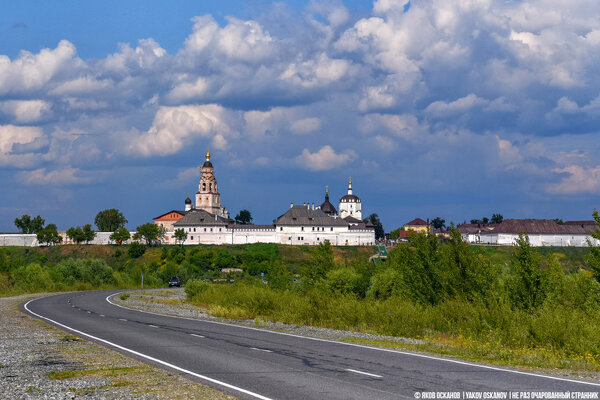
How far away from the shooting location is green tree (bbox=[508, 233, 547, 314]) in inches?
1168

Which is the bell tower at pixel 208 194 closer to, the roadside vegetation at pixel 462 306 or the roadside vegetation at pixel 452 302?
the roadside vegetation at pixel 452 302

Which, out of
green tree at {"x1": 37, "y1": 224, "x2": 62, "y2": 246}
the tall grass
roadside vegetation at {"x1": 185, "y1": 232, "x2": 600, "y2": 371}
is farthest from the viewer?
green tree at {"x1": 37, "y1": 224, "x2": 62, "y2": 246}

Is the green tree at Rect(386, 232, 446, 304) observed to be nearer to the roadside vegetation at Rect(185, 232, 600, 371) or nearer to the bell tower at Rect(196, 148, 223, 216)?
the roadside vegetation at Rect(185, 232, 600, 371)

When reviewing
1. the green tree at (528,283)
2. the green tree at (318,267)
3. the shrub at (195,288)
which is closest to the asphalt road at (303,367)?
the green tree at (528,283)

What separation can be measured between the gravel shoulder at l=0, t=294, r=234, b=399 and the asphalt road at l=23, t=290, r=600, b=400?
2.26 feet

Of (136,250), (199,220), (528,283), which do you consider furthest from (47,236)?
(528,283)

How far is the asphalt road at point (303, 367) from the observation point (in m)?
12.9

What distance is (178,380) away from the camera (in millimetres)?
14883

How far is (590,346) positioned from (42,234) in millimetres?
151359

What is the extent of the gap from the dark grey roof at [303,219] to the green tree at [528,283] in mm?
130692

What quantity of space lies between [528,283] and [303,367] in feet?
55.6

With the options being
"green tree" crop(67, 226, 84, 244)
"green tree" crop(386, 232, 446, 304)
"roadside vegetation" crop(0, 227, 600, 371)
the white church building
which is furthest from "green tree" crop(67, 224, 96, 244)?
"green tree" crop(386, 232, 446, 304)

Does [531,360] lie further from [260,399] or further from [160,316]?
[160,316]

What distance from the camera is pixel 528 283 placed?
2988cm
